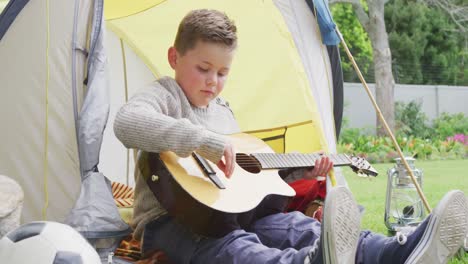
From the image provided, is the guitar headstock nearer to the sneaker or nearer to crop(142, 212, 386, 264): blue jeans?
crop(142, 212, 386, 264): blue jeans

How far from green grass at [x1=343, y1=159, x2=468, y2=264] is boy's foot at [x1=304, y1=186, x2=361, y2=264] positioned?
6.83 feet

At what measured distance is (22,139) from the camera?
8.72ft

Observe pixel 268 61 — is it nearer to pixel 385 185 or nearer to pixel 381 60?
pixel 385 185

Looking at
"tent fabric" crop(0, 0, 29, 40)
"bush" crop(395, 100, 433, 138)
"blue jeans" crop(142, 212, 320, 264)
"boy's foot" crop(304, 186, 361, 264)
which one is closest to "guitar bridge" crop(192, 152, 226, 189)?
"blue jeans" crop(142, 212, 320, 264)

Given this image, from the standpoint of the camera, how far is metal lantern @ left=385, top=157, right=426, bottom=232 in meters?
3.88

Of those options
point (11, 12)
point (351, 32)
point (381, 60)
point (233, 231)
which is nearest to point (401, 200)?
point (233, 231)

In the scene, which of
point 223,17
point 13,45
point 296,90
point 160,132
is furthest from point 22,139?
point 296,90

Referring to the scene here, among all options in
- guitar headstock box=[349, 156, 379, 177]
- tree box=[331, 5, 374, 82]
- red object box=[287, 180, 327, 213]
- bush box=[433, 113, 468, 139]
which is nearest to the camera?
guitar headstock box=[349, 156, 379, 177]

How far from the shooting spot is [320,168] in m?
2.66

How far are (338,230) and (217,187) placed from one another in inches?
22.0

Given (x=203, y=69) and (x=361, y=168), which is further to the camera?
(x=361, y=168)

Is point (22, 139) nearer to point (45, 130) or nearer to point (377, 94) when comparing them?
point (45, 130)

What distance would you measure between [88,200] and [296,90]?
135 cm

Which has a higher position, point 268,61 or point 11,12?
point 11,12
